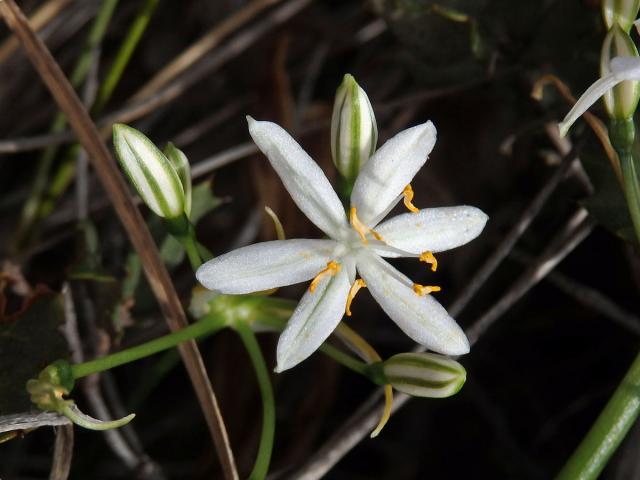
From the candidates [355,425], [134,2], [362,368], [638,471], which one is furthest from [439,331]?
[134,2]

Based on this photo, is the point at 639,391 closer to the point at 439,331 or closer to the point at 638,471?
the point at 638,471

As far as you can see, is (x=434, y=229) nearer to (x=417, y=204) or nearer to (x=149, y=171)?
(x=149, y=171)

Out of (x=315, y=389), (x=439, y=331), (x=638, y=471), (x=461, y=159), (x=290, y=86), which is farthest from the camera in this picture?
(x=290, y=86)

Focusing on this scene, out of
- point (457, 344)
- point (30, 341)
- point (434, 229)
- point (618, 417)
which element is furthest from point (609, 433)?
point (30, 341)

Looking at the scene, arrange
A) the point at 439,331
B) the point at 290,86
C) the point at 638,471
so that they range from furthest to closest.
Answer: the point at 290,86, the point at 638,471, the point at 439,331

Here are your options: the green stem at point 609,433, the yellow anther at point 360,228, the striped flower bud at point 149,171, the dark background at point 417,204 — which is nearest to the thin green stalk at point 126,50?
the dark background at point 417,204

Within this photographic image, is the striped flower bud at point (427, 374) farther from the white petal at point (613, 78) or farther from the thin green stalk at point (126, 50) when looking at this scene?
the thin green stalk at point (126, 50)

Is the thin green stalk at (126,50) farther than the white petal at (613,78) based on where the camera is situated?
Yes
